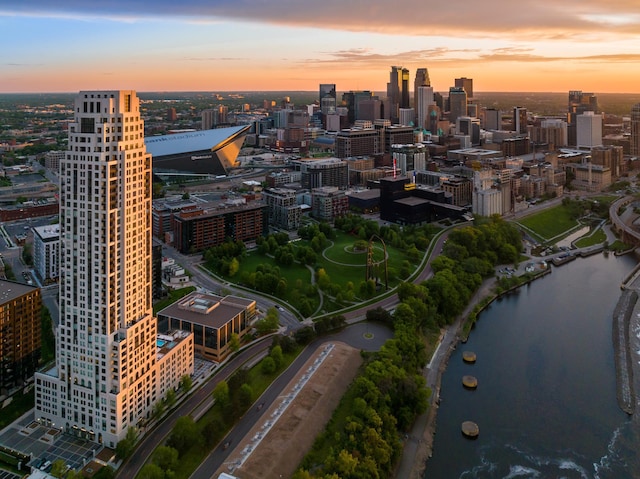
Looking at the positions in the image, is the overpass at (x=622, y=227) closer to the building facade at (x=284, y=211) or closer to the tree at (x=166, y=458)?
the building facade at (x=284, y=211)

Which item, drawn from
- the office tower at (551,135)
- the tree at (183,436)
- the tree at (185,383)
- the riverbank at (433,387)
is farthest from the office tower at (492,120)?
the tree at (183,436)

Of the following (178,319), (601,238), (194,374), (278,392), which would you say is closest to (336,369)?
(278,392)

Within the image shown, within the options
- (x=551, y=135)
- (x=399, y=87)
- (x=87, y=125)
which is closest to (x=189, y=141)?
(x=87, y=125)

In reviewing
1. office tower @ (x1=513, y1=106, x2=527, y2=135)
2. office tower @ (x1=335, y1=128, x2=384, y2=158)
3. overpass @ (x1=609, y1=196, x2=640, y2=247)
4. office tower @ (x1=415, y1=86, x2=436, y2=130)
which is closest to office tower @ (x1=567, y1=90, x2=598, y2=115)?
office tower @ (x1=513, y1=106, x2=527, y2=135)

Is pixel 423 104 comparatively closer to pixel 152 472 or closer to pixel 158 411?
pixel 158 411

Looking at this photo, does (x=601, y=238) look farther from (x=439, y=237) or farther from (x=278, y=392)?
(x=278, y=392)
